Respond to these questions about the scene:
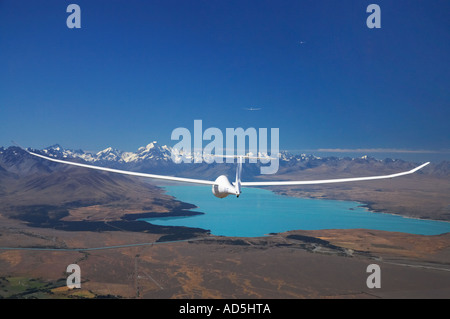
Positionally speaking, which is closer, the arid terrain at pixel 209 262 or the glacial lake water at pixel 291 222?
the arid terrain at pixel 209 262

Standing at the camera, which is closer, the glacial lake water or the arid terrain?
the arid terrain

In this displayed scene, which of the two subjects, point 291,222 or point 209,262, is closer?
point 209,262

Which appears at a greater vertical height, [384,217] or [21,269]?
[21,269]

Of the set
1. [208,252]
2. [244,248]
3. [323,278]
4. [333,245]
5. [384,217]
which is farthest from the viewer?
[384,217]

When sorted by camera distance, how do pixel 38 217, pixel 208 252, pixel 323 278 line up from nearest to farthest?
pixel 323 278 < pixel 208 252 < pixel 38 217

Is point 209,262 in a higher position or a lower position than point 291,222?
higher

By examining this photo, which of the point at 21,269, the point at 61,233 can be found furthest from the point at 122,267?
the point at 61,233

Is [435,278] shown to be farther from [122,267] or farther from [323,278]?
[122,267]

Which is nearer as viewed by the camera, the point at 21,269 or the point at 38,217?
the point at 21,269

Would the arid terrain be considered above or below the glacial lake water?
above

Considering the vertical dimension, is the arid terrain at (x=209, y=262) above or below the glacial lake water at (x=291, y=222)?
above
